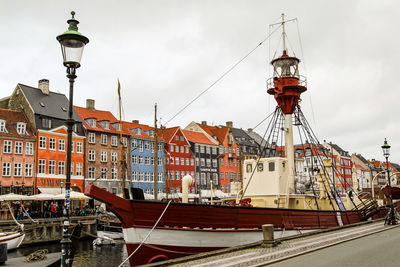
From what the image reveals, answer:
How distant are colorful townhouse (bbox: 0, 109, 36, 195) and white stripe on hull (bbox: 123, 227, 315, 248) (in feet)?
105

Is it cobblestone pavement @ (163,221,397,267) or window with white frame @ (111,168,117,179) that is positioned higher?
window with white frame @ (111,168,117,179)

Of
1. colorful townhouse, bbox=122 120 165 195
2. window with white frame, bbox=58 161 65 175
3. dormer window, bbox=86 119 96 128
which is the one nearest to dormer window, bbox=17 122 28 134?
window with white frame, bbox=58 161 65 175

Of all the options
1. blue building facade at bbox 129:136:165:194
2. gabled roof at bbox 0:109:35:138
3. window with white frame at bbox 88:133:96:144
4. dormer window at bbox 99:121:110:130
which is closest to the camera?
gabled roof at bbox 0:109:35:138

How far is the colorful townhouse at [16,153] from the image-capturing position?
42.1 metres

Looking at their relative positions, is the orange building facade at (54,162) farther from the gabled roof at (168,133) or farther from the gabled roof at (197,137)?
the gabled roof at (197,137)

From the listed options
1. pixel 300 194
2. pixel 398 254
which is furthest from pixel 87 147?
pixel 398 254

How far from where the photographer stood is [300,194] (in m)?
21.1

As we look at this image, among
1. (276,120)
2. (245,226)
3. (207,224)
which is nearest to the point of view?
(207,224)

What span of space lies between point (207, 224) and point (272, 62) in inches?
543

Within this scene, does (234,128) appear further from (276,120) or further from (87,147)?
(276,120)

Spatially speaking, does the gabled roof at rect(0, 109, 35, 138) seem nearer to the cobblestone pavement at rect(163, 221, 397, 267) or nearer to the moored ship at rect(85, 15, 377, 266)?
the moored ship at rect(85, 15, 377, 266)

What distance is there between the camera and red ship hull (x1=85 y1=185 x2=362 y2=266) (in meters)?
13.9

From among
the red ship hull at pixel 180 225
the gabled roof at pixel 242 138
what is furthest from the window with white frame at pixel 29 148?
the gabled roof at pixel 242 138

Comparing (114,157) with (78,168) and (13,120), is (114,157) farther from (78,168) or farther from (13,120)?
(13,120)
